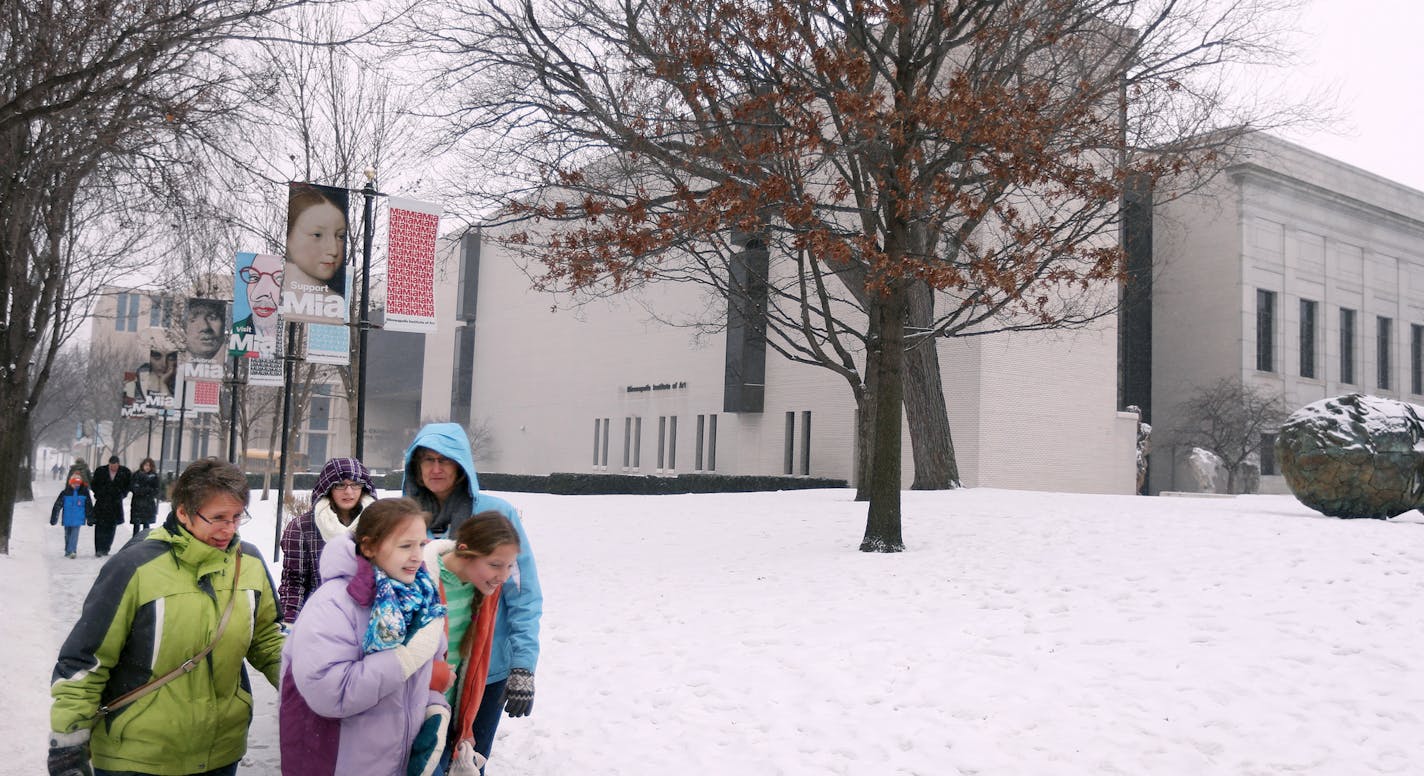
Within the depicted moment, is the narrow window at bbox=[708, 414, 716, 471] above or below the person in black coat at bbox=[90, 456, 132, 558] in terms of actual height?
above

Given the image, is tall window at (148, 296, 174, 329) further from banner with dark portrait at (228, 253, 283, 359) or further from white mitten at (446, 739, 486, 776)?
white mitten at (446, 739, 486, 776)

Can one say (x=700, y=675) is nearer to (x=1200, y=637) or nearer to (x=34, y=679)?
(x=1200, y=637)

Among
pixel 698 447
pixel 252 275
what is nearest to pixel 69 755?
pixel 252 275

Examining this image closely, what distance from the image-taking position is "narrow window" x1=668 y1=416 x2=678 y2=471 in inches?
1748

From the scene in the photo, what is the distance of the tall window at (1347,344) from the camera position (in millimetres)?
45469

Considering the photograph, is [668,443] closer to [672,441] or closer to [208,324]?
[672,441]

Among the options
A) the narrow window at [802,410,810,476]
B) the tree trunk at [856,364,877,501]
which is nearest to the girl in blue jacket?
the tree trunk at [856,364,877,501]

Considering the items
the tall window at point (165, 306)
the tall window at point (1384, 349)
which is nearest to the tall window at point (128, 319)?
the tall window at point (165, 306)

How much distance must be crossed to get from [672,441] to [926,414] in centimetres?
2549

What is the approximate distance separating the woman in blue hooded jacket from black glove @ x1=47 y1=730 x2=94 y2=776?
4.45ft

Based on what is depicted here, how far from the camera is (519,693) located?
13.4 ft

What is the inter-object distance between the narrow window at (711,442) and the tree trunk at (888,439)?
1159 inches

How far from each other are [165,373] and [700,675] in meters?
27.3

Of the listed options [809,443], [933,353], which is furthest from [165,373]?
[933,353]
